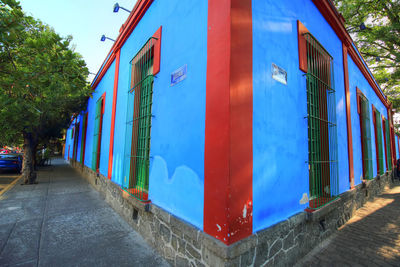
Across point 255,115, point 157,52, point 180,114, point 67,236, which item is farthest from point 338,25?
point 67,236

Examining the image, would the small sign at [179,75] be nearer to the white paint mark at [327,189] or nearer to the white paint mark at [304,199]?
the white paint mark at [304,199]

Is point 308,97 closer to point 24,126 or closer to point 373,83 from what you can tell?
point 373,83

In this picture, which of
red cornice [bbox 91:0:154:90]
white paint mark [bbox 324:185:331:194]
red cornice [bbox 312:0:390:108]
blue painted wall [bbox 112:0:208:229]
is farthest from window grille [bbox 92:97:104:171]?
red cornice [bbox 312:0:390:108]

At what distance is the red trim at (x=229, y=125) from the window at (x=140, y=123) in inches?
77.0

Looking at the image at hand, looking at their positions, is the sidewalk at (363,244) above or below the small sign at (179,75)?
below

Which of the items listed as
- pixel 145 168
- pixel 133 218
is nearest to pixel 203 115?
pixel 145 168

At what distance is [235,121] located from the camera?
78.1 inches

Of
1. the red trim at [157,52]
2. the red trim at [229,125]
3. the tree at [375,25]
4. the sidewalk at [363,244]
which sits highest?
the tree at [375,25]

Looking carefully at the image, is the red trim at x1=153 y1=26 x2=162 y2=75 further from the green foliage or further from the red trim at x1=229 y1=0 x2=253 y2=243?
the red trim at x1=229 y1=0 x2=253 y2=243

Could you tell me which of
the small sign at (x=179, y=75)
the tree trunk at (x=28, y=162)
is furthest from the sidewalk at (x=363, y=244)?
the tree trunk at (x=28, y=162)

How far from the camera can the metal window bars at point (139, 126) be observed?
3.95 m

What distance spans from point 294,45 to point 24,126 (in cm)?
1114

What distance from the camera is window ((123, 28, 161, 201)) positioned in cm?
391

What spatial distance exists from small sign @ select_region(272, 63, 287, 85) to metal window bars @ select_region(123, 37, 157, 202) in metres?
2.43
